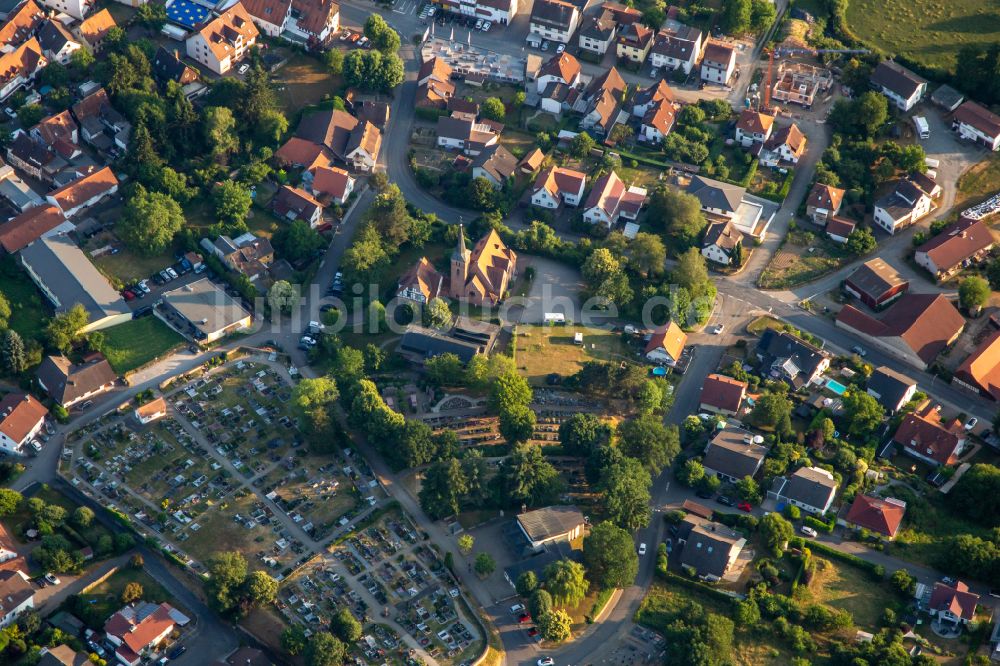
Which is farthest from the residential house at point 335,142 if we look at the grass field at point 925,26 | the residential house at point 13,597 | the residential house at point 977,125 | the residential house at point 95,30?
the residential house at point 977,125

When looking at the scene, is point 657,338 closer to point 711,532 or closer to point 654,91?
point 711,532

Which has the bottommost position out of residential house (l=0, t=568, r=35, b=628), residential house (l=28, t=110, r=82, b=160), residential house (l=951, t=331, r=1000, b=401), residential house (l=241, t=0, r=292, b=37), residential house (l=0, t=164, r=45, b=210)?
residential house (l=0, t=568, r=35, b=628)

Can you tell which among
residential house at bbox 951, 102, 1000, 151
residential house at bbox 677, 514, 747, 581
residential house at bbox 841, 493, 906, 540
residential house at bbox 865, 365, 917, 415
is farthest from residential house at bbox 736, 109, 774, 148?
residential house at bbox 677, 514, 747, 581

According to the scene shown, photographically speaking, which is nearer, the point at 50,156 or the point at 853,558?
the point at 853,558

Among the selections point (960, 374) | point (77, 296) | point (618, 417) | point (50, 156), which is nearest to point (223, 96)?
point (50, 156)

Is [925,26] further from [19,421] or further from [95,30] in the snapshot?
[19,421]

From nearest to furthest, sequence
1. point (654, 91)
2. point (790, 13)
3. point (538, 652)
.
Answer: point (538, 652)
point (654, 91)
point (790, 13)

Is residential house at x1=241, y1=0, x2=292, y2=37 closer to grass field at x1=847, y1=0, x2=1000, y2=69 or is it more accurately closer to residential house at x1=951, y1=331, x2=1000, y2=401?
grass field at x1=847, y1=0, x2=1000, y2=69
